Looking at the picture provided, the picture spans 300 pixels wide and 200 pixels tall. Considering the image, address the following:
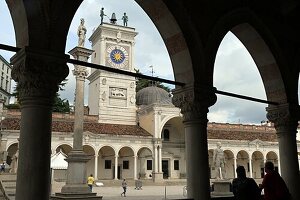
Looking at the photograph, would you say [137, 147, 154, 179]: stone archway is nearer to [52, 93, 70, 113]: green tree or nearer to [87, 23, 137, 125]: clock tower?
[87, 23, 137, 125]: clock tower

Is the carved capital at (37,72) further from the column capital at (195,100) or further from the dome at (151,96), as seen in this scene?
the dome at (151,96)

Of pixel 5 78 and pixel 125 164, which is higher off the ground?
pixel 5 78

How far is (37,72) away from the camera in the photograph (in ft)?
15.8

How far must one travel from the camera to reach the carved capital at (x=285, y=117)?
852cm

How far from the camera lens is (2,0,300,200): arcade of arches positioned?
15.5 feet

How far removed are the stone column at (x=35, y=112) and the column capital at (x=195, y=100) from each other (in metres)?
2.63

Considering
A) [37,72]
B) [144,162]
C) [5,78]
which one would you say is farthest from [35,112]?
[5,78]

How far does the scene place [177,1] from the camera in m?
6.61

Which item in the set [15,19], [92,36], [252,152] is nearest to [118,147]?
[92,36]

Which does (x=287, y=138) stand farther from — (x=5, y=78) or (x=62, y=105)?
(x=5, y=78)

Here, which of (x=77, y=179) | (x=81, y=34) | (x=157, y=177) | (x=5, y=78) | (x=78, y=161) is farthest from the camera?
(x=5, y=78)

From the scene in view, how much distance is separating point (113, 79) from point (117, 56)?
9.07ft

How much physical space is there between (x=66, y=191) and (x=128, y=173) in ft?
85.9

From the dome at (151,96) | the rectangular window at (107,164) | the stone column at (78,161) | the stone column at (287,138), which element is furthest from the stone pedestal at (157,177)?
the stone column at (287,138)
